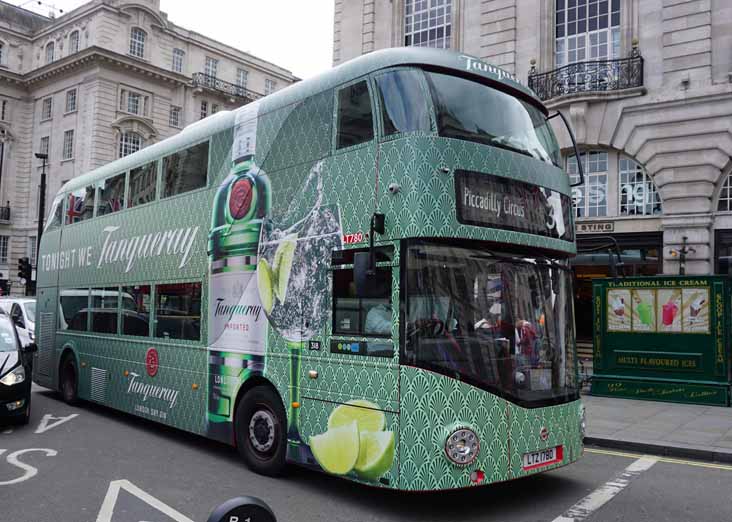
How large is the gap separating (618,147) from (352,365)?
15535 millimetres

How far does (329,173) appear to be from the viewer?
22.4ft

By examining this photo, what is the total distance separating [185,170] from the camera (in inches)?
371

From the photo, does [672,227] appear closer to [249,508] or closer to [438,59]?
[438,59]

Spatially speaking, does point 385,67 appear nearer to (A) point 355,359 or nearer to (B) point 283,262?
(B) point 283,262

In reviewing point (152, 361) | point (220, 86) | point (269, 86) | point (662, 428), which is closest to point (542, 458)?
point (662, 428)

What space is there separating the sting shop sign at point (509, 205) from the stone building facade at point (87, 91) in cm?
4310

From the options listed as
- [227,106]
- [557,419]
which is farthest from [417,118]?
[227,106]

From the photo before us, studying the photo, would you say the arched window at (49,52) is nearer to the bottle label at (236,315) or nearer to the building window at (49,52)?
the building window at (49,52)

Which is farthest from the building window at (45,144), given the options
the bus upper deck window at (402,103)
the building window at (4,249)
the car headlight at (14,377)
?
the bus upper deck window at (402,103)

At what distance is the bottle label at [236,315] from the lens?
7.67 meters

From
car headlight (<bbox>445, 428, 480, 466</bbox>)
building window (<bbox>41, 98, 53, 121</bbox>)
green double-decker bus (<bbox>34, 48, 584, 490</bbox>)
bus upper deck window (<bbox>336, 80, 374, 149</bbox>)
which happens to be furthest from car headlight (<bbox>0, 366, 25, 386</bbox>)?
building window (<bbox>41, 98, 53, 121</bbox>)

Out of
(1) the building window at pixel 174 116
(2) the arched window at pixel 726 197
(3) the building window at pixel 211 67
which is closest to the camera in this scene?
(2) the arched window at pixel 726 197

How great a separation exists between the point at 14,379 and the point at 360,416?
239 inches

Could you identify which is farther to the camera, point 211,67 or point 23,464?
point 211,67
